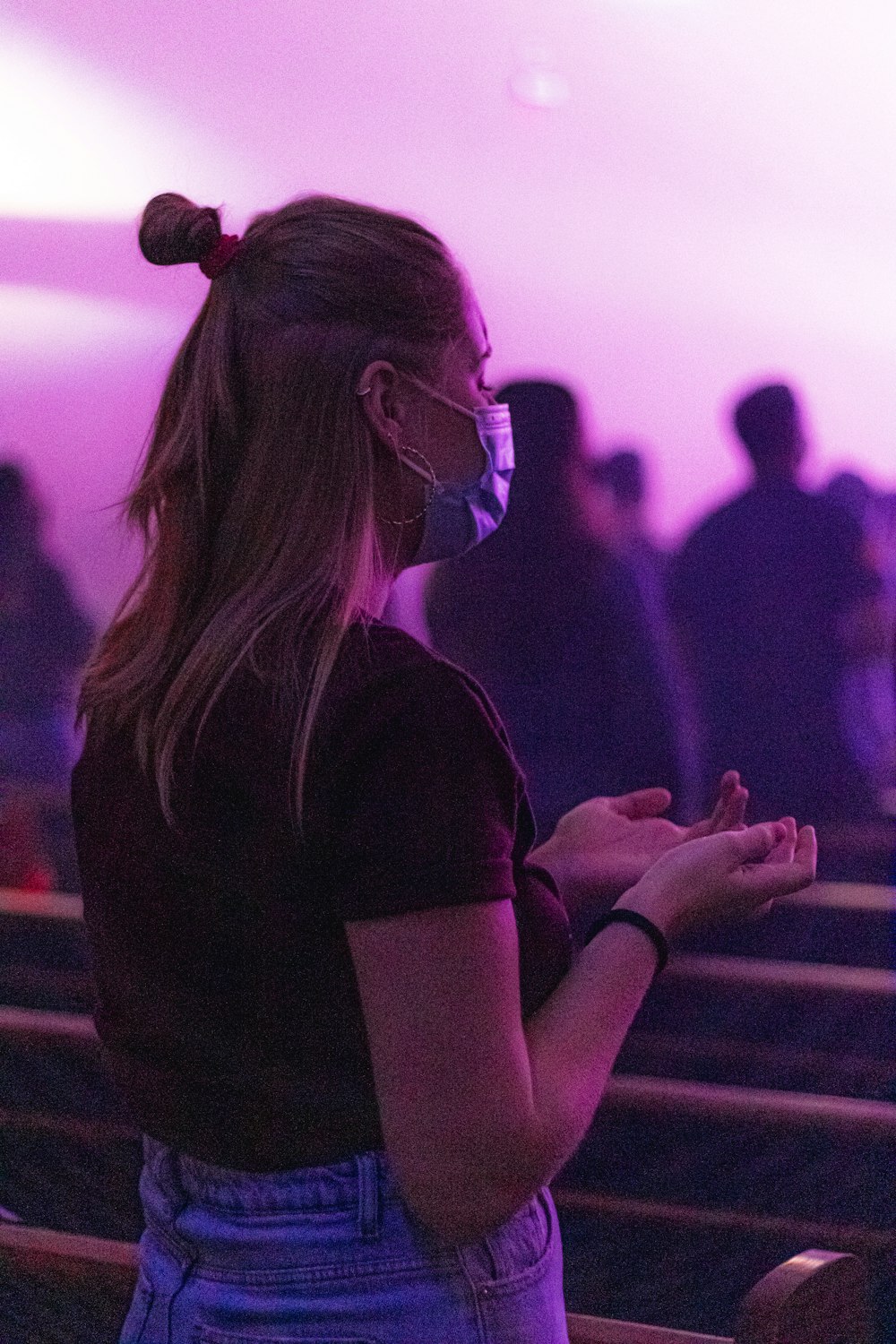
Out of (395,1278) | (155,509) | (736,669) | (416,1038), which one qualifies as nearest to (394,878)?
(416,1038)

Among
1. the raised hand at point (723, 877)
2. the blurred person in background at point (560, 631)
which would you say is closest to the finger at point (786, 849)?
the raised hand at point (723, 877)

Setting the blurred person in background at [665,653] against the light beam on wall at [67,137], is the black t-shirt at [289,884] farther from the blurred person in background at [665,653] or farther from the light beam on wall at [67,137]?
the light beam on wall at [67,137]

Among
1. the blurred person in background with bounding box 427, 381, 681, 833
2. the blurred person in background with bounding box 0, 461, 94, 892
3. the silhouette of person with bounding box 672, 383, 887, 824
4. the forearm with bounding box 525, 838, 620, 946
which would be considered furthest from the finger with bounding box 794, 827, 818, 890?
the blurred person in background with bounding box 0, 461, 94, 892

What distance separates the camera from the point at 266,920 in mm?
658

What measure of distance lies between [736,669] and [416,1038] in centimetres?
179

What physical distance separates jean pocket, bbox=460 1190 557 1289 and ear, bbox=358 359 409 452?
16.0 inches

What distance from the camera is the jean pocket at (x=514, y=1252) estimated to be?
2.28ft

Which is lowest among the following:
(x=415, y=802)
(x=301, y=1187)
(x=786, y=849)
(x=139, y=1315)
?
(x=139, y=1315)

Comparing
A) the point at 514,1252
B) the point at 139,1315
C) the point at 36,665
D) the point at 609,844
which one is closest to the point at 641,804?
the point at 609,844

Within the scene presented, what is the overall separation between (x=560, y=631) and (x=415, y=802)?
1.20 metres

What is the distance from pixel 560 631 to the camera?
5.91 ft

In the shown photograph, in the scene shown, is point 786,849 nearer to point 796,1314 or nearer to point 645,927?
point 645,927

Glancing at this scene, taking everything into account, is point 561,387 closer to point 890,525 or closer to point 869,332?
point 890,525

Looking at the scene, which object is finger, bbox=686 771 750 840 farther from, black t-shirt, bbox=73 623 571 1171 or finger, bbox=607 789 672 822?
black t-shirt, bbox=73 623 571 1171
